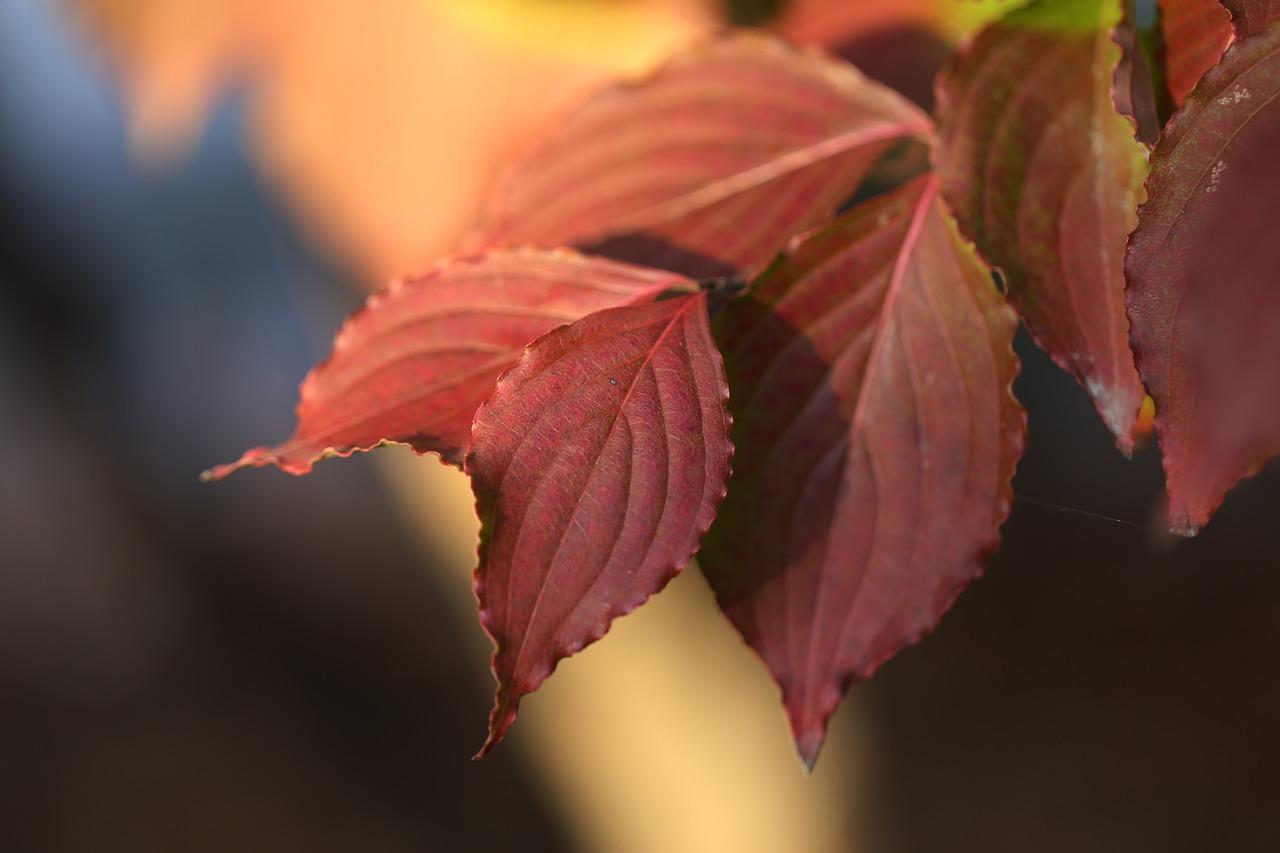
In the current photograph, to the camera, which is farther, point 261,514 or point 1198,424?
point 261,514

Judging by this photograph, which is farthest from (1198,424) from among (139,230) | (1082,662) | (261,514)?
(139,230)

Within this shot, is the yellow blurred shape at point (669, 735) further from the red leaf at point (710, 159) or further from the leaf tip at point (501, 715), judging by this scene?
the leaf tip at point (501, 715)

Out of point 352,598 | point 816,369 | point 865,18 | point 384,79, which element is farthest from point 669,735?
point 816,369

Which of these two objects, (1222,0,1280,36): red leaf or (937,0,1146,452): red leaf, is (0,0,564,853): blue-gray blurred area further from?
(1222,0,1280,36): red leaf

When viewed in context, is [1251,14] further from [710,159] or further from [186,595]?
[186,595]

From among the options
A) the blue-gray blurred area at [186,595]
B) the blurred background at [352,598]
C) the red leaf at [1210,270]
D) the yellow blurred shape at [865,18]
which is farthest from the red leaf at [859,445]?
the blue-gray blurred area at [186,595]

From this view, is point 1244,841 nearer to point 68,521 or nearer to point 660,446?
point 660,446
